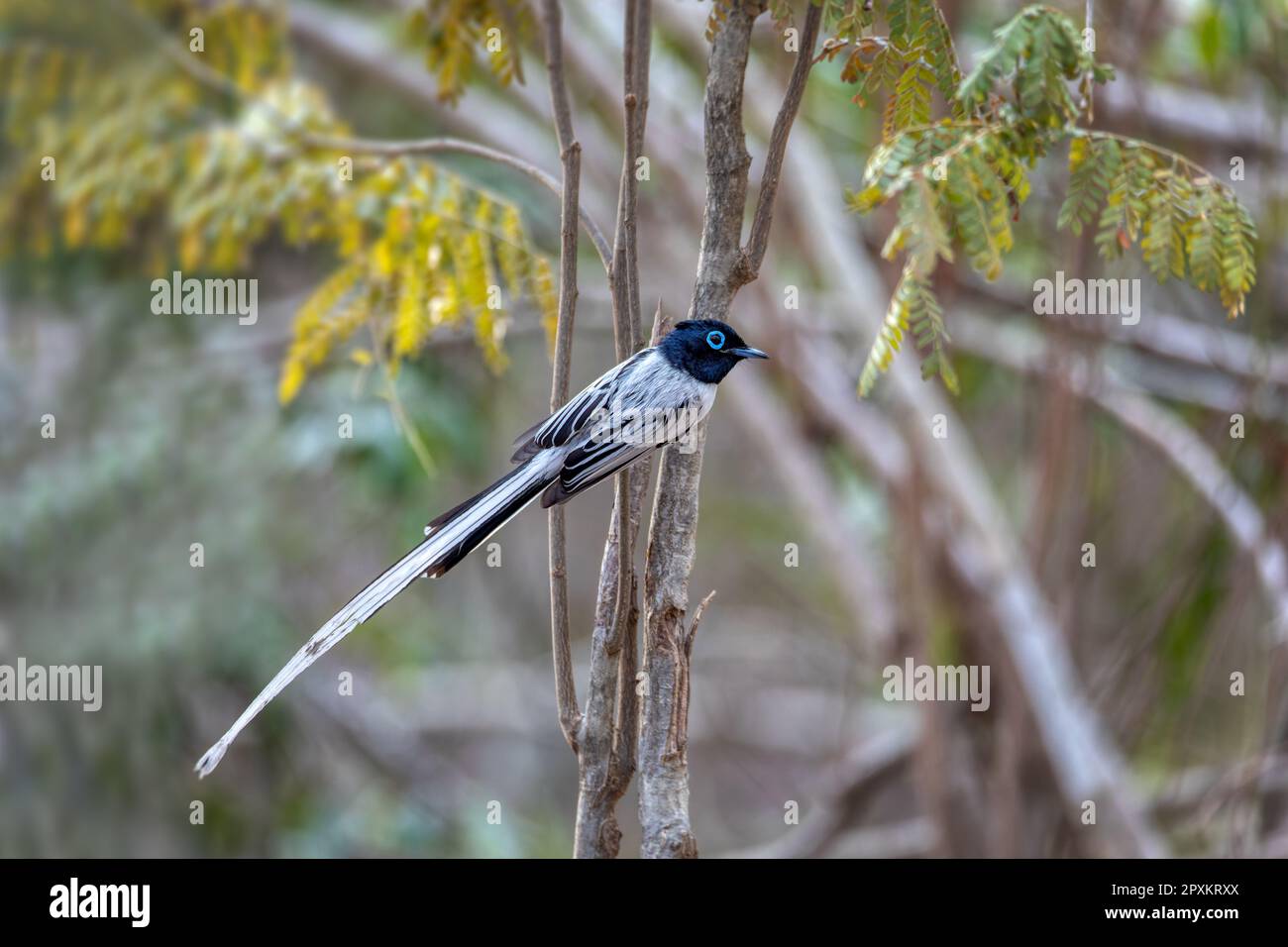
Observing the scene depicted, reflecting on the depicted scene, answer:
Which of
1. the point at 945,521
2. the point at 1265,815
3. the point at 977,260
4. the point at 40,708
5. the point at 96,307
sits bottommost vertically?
the point at 1265,815

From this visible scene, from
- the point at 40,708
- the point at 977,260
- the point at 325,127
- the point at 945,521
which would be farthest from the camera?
the point at 40,708

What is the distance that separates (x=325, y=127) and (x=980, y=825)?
152 inches

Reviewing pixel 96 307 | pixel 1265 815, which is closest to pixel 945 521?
pixel 1265 815

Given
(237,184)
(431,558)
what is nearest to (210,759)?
Answer: (431,558)

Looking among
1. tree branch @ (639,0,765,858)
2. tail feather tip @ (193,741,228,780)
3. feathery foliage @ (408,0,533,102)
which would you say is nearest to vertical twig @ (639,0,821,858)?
tree branch @ (639,0,765,858)

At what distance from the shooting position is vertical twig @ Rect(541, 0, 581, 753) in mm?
1848

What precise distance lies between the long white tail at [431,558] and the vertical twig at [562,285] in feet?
0.26

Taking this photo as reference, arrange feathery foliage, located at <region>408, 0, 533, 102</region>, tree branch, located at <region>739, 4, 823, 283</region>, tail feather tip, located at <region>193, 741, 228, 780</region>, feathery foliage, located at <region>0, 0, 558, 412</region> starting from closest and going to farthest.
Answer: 1. tail feather tip, located at <region>193, 741, 228, 780</region>
2. tree branch, located at <region>739, 4, 823, 283</region>
3. feathery foliage, located at <region>408, 0, 533, 102</region>
4. feathery foliage, located at <region>0, 0, 558, 412</region>

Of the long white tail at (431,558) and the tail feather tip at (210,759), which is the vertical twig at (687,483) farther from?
the tail feather tip at (210,759)

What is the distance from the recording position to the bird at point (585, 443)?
169 centimetres

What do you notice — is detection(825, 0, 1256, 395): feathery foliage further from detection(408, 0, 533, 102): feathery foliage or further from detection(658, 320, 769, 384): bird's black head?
detection(408, 0, 533, 102): feathery foliage

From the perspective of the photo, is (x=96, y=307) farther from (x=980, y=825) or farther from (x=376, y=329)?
(x=980, y=825)

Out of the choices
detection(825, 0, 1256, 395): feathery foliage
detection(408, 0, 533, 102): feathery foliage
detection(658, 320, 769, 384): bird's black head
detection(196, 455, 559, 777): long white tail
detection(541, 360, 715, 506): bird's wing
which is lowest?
detection(196, 455, 559, 777): long white tail

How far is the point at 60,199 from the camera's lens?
3.98 metres
